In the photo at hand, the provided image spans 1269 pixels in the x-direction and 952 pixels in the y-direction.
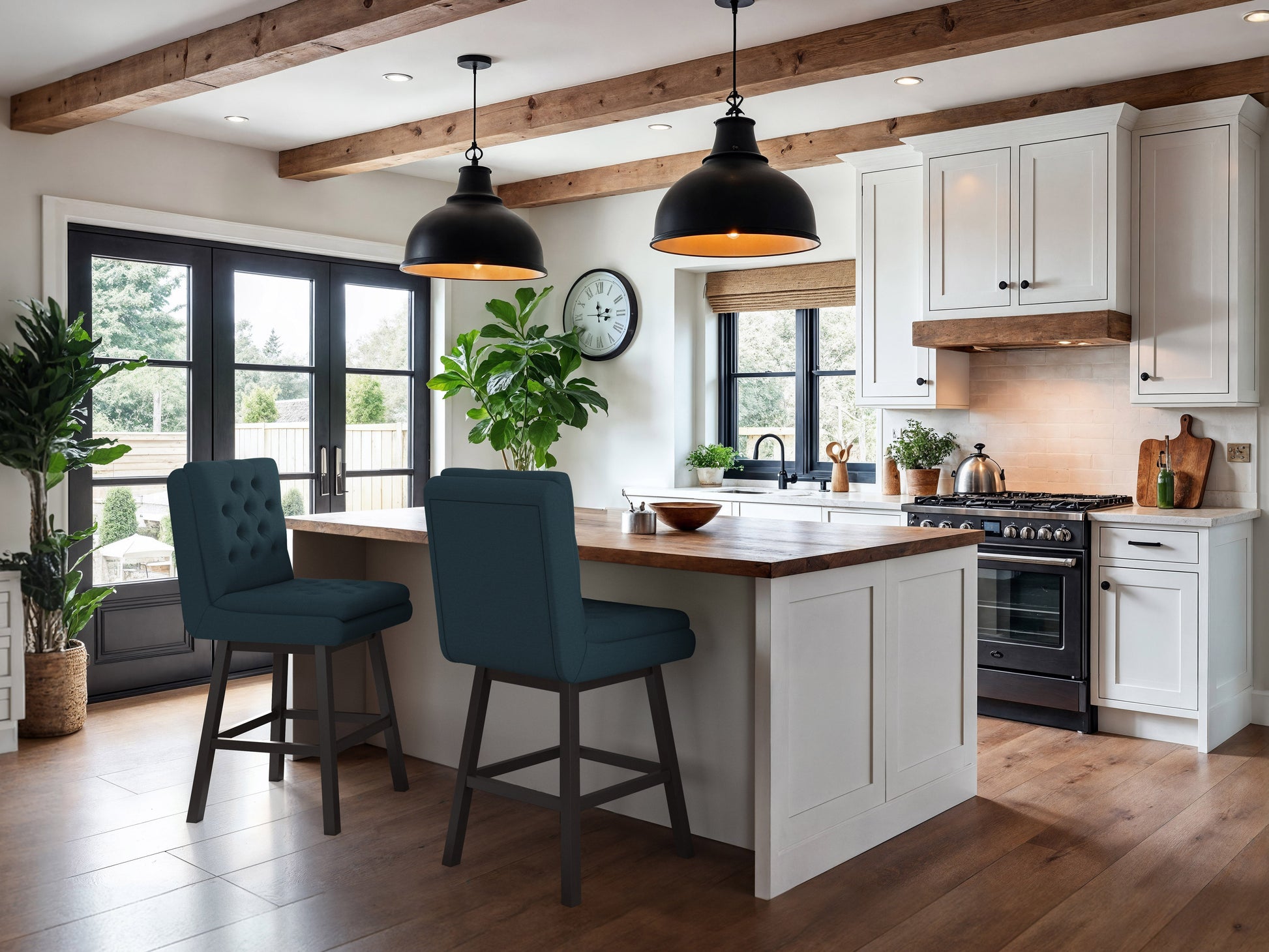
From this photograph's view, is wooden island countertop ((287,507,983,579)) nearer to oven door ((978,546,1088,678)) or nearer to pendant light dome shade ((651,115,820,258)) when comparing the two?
pendant light dome shade ((651,115,820,258))

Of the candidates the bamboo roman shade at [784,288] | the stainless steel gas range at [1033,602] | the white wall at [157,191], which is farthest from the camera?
the bamboo roman shade at [784,288]

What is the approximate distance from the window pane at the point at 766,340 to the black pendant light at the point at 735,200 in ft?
10.8

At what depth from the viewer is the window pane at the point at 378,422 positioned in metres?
6.27

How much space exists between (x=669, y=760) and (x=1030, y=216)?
9.78ft

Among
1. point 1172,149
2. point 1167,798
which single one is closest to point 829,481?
point 1172,149

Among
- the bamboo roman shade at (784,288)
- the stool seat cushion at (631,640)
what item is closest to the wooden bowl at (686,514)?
the stool seat cushion at (631,640)

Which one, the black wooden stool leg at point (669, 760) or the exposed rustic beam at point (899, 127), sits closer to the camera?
the black wooden stool leg at point (669, 760)

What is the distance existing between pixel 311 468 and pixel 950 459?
331 centimetres

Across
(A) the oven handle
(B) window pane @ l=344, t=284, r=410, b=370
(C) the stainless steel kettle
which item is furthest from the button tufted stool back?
(C) the stainless steel kettle

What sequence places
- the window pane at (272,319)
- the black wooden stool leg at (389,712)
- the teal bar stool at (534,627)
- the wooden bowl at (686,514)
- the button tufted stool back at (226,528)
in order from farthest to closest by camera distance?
1. the window pane at (272,319)
2. the black wooden stool leg at (389,712)
3. the wooden bowl at (686,514)
4. the button tufted stool back at (226,528)
5. the teal bar stool at (534,627)

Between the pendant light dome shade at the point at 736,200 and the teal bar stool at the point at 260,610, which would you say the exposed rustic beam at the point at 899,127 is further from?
the teal bar stool at the point at 260,610

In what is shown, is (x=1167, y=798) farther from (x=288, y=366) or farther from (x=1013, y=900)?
(x=288, y=366)

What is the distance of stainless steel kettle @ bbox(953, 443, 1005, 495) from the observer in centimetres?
509

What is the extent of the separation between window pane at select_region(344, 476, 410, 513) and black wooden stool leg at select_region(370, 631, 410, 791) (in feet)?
8.32
